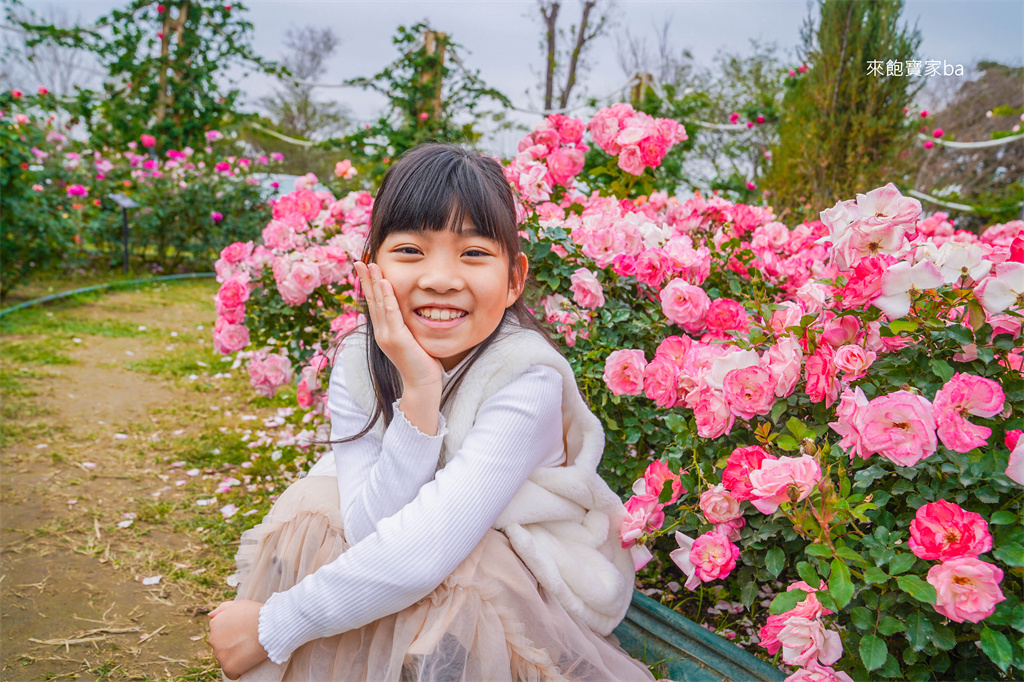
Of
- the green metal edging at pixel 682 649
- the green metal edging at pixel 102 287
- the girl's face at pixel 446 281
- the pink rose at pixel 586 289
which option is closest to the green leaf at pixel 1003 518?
the green metal edging at pixel 682 649

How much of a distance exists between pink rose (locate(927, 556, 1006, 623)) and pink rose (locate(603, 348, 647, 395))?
70 centimetres

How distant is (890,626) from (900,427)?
30 centimetres

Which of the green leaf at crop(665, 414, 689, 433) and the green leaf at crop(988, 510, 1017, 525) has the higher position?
the green leaf at crop(988, 510, 1017, 525)

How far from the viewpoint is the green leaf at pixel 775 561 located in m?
1.18

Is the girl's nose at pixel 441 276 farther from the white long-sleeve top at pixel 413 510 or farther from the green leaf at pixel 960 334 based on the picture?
the green leaf at pixel 960 334

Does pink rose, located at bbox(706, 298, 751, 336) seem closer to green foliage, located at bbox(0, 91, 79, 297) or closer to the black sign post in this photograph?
green foliage, located at bbox(0, 91, 79, 297)

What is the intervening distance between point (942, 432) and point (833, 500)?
0.60 feet

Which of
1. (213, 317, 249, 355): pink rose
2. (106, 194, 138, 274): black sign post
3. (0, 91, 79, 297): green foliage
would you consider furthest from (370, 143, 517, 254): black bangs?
(106, 194, 138, 274): black sign post

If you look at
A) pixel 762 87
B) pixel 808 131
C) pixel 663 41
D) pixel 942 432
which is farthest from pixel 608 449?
pixel 663 41

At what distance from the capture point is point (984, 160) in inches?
434

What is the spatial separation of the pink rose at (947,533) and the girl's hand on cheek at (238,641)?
1091mm

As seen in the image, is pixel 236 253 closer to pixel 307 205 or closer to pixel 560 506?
pixel 307 205

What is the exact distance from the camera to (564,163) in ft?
7.48

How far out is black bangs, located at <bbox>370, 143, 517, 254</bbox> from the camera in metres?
1.27
